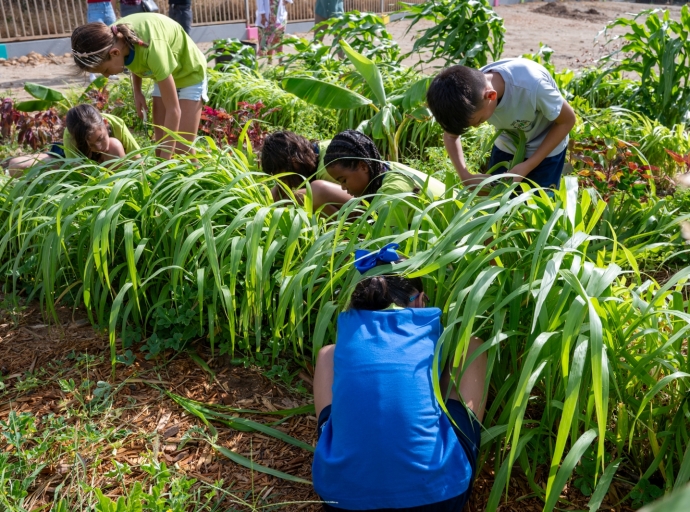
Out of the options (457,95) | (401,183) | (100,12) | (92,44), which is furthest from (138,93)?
(100,12)

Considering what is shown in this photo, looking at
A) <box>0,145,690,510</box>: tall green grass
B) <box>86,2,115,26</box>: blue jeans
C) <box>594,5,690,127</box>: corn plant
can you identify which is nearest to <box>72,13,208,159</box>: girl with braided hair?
<box>0,145,690,510</box>: tall green grass

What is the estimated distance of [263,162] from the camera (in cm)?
352

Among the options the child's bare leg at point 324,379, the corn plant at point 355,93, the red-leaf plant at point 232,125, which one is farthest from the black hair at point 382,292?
the red-leaf plant at point 232,125

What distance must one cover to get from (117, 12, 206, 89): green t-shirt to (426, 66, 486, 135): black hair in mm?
1602

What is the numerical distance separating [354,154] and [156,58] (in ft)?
4.30

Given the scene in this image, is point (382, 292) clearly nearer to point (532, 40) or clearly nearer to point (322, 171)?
point (322, 171)

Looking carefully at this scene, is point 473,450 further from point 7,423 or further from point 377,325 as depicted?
point 7,423

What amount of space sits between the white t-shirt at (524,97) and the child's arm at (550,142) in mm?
47

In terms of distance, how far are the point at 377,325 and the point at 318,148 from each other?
189 centimetres

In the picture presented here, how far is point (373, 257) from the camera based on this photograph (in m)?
2.31

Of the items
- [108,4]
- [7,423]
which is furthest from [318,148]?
[108,4]

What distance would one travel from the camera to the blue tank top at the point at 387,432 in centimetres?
185

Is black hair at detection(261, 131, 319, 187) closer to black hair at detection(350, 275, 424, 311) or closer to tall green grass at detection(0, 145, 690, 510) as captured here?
tall green grass at detection(0, 145, 690, 510)

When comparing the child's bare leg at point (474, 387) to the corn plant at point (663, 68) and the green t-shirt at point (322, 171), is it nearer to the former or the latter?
the green t-shirt at point (322, 171)
